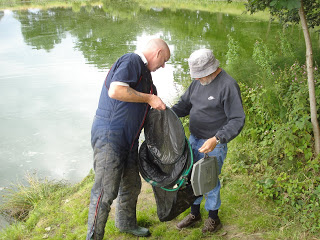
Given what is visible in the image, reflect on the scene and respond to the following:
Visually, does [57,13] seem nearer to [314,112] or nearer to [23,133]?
[23,133]

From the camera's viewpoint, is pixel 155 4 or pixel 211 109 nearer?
pixel 211 109

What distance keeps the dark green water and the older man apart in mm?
3049

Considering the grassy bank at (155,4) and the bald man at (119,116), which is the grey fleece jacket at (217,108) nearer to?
the bald man at (119,116)

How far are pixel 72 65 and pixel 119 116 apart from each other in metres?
11.7

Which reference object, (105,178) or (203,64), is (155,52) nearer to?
(203,64)

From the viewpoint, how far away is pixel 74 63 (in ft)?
45.4

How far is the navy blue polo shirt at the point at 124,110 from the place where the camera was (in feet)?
8.53

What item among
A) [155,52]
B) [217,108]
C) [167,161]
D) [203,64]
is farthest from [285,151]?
[155,52]

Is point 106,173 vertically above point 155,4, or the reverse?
point 155,4

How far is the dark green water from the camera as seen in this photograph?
7270mm

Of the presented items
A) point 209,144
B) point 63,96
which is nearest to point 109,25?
point 63,96

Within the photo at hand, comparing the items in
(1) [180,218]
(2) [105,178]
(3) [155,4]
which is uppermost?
(3) [155,4]

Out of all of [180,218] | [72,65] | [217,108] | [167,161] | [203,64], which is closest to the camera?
[203,64]

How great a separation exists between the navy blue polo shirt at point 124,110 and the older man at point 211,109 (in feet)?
1.44
